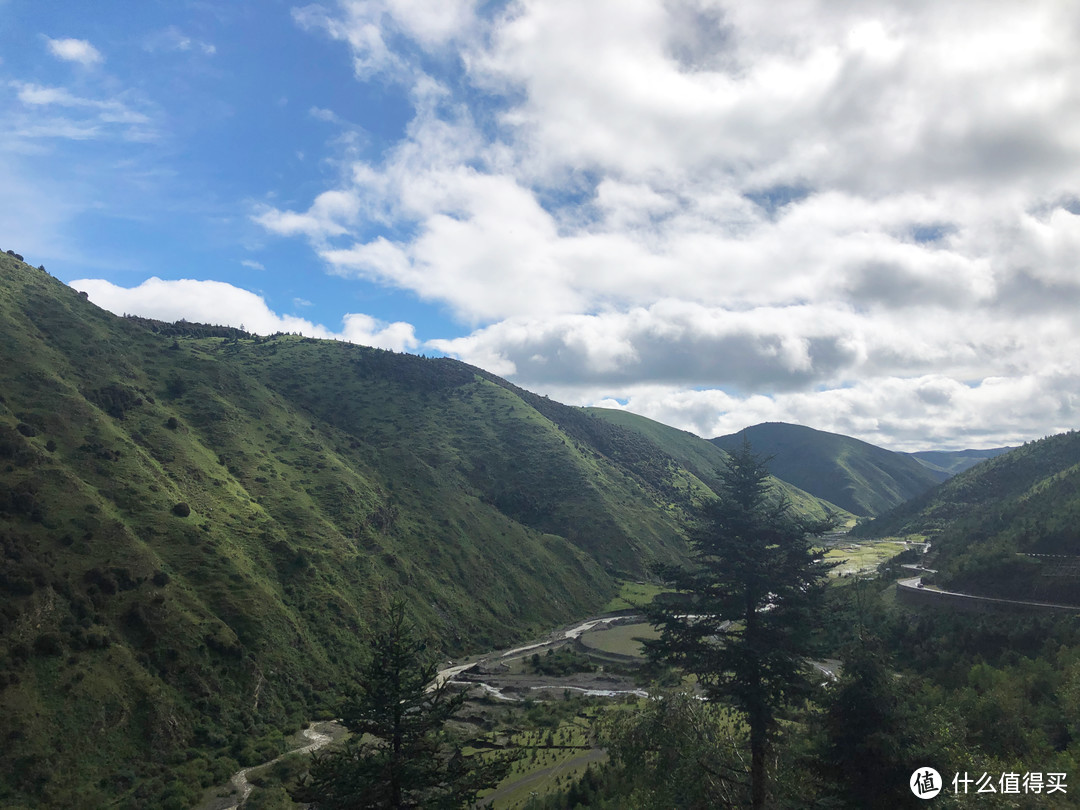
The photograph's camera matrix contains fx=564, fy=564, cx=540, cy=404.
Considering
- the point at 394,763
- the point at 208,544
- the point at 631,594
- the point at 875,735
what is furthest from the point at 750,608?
the point at 631,594

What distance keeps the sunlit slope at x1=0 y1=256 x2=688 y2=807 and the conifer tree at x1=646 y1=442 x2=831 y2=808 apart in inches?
88.6

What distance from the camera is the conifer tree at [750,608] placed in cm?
1867

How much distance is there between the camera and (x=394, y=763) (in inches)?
661

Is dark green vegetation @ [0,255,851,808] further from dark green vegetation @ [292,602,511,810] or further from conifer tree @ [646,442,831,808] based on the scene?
dark green vegetation @ [292,602,511,810]

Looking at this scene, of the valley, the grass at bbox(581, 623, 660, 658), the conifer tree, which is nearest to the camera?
the conifer tree

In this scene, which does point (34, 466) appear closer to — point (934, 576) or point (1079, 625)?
point (1079, 625)

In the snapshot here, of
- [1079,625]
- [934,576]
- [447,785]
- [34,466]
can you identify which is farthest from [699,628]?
[34,466]

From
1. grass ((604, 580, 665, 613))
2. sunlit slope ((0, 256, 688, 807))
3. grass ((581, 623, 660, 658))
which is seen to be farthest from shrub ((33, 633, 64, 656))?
grass ((604, 580, 665, 613))

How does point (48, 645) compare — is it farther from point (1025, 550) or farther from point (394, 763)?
point (1025, 550)

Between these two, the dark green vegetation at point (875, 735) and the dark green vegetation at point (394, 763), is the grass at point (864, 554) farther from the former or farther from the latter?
the dark green vegetation at point (394, 763)

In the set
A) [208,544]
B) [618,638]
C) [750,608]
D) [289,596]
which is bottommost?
[618,638]

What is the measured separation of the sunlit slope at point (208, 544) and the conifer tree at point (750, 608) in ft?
7.39

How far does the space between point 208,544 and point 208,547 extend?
0.51 m

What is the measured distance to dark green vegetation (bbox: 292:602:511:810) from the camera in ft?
54.6
